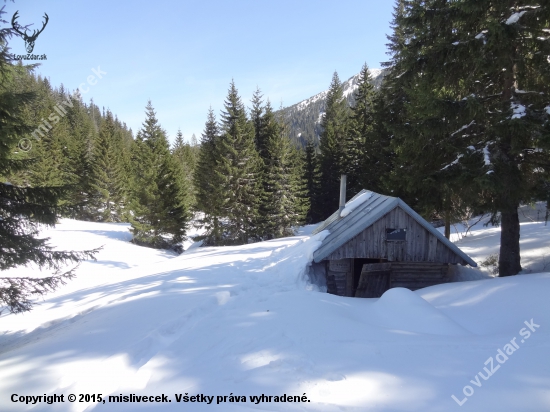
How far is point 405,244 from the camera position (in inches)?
371

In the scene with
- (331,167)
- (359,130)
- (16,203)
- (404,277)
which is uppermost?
(359,130)

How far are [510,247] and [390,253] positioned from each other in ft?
11.0

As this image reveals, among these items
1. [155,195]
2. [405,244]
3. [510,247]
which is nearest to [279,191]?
[155,195]

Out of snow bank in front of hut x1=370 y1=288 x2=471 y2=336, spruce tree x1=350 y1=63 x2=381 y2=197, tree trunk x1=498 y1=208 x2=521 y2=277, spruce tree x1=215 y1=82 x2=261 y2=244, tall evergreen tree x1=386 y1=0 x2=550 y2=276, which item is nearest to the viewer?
snow bank in front of hut x1=370 y1=288 x2=471 y2=336

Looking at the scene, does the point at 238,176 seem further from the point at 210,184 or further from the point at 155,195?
the point at 155,195

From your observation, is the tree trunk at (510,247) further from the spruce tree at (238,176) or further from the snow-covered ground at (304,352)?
the spruce tree at (238,176)

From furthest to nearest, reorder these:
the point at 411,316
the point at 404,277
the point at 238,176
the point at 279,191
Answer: the point at 279,191, the point at 238,176, the point at 404,277, the point at 411,316

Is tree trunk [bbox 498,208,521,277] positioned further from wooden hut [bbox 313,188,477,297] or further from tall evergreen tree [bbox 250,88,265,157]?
tall evergreen tree [bbox 250,88,265,157]

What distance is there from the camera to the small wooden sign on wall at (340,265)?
952 centimetres

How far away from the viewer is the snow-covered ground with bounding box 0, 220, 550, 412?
330 centimetres

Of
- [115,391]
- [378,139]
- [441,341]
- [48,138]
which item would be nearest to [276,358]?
[115,391]

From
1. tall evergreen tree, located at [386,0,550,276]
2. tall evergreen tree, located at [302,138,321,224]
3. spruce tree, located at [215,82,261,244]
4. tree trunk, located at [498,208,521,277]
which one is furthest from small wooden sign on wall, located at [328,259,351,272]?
tall evergreen tree, located at [302,138,321,224]

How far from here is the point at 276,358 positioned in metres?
4.14

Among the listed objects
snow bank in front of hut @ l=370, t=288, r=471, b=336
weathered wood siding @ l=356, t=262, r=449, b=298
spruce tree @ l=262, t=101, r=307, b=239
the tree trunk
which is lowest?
weathered wood siding @ l=356, t=262, r=449, b=298
